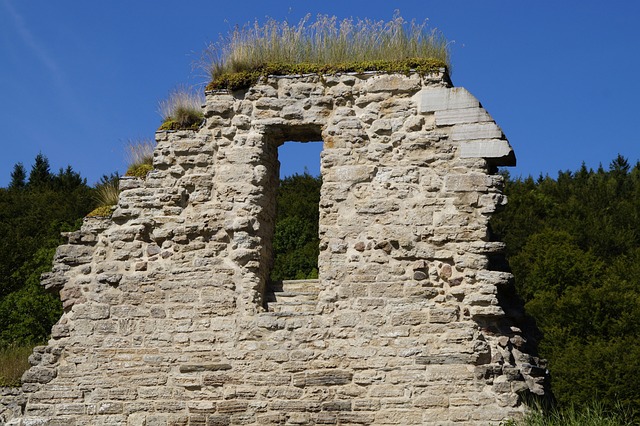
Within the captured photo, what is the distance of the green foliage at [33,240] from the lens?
21.2 m

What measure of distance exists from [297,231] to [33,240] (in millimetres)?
8412

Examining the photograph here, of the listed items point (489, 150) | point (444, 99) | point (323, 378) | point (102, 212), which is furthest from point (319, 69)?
point (323, 378)

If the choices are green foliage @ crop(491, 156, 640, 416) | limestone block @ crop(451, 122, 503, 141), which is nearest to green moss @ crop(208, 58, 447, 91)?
limestone block @ crop(451, 122, 503, 141)

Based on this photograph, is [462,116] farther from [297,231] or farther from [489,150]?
[297,231]

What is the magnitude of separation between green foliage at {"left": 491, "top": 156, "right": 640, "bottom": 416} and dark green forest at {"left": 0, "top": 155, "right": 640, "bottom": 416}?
1.4 inches

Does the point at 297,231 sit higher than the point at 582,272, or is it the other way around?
the point at 297,231

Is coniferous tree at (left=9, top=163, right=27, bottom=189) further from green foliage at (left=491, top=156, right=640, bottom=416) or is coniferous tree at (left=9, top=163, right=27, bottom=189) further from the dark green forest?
green foliage at (left=491, top=156, right=640, bottom=416)

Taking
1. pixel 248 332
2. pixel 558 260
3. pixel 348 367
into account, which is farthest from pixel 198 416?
pixel 558 260

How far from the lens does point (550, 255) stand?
24094mm

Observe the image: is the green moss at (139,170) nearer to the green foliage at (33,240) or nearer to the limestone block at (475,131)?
the limestone block at (475,131)

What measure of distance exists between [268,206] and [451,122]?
6.93ft

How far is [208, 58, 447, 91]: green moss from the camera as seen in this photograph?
8.31 m

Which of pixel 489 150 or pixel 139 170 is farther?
pixel 139 170

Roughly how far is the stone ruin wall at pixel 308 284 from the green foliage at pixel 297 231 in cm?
1296
